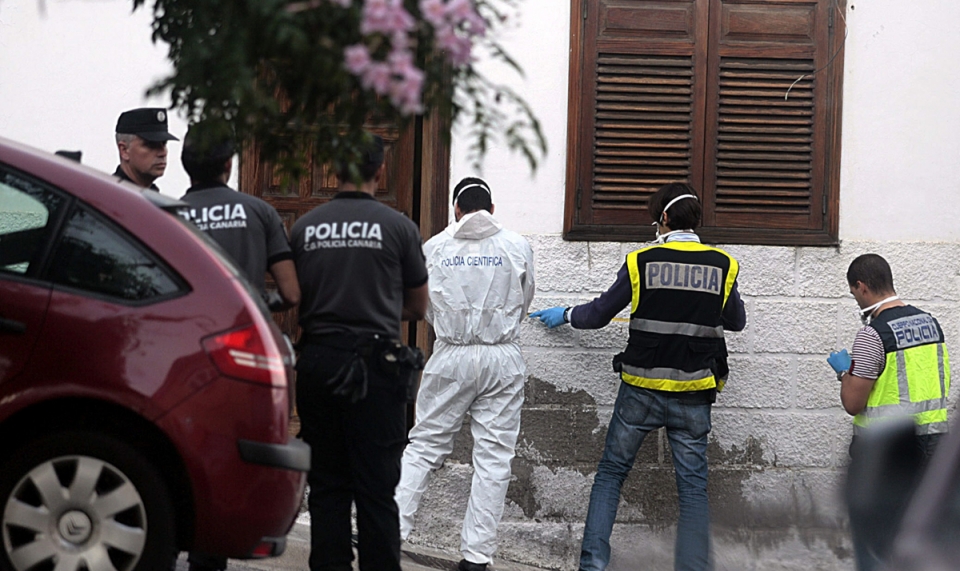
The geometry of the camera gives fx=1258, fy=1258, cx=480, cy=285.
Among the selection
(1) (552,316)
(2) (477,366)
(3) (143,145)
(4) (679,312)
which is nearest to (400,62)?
(3) (143,145)

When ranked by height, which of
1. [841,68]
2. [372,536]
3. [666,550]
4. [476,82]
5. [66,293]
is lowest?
[666,550]

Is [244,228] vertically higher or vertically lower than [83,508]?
higher

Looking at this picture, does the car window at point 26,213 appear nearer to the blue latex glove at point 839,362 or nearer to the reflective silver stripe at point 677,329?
the reflective silver stripe at point 677,329

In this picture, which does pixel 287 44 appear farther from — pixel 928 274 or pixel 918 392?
pixel 928 274

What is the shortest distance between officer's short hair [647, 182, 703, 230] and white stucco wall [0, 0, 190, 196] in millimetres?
2602

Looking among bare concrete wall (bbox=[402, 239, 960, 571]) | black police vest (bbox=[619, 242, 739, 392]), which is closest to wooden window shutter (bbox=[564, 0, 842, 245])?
bare concrete wall (bbox=[402, 239, 960, 571])

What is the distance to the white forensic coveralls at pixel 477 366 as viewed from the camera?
5.96 m

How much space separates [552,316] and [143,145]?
2.22 metres

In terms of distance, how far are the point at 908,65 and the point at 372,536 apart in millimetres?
4107

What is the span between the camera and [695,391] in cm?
568

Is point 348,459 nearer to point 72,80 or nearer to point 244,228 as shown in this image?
point 244,228

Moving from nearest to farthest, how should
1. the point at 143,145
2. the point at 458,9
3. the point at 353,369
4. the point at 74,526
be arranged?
the point at 458,9 → the point at 74,526 → the point at 353,369 → the point at 143,145

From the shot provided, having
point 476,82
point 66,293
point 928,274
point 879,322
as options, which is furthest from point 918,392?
point 66,293

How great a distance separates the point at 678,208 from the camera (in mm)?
5754
